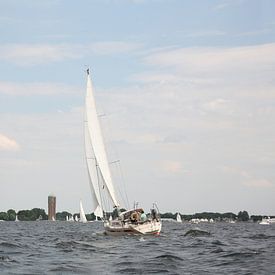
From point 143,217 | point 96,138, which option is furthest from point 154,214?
point 96,138

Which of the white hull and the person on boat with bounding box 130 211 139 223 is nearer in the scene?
the white hull

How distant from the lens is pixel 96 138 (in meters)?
75.4

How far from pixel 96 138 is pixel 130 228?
13480mm

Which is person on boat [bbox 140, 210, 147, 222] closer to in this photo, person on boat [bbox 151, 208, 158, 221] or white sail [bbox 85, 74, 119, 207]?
person on boat [bbox 151, 208, 158, 221]

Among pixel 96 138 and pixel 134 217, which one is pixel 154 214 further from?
pixel 96 138

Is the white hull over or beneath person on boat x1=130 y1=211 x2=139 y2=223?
beneath

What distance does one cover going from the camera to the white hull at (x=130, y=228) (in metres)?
65.7

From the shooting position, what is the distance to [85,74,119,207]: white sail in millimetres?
74062

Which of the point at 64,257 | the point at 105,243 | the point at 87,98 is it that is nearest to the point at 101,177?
the point at 87,98

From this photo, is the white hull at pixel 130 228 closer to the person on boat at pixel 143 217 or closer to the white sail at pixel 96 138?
the person on boat at pixel 143 217

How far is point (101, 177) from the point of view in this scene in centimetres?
7394

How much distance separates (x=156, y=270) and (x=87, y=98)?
41518 mm

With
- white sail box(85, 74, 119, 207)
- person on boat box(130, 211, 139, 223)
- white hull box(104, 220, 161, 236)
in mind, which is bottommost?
white hull box(104, 220, 161, 236)

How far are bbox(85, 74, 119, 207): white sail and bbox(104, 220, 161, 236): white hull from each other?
21.4 feet
